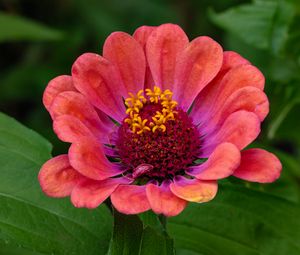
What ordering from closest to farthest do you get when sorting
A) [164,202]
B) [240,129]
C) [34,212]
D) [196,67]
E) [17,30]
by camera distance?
[164,202], [240,129], [34,212], [196,67], [17,30]

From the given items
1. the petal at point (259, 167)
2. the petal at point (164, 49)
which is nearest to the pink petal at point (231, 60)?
the petal at point (164, 49)

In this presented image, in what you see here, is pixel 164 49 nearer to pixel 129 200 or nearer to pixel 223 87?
pixel 223 87

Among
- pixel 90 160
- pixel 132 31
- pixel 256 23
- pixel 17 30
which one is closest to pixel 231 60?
pixel 90 160

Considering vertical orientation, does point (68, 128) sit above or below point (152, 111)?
above

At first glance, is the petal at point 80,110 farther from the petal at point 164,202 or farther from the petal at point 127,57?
the petal at point 164,202

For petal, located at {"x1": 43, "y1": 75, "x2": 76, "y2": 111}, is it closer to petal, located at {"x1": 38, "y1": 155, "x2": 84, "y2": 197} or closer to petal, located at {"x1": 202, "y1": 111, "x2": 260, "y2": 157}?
petal, located at {"x1": 38, "y1": 155, "x2": 84, "y2": 197}
